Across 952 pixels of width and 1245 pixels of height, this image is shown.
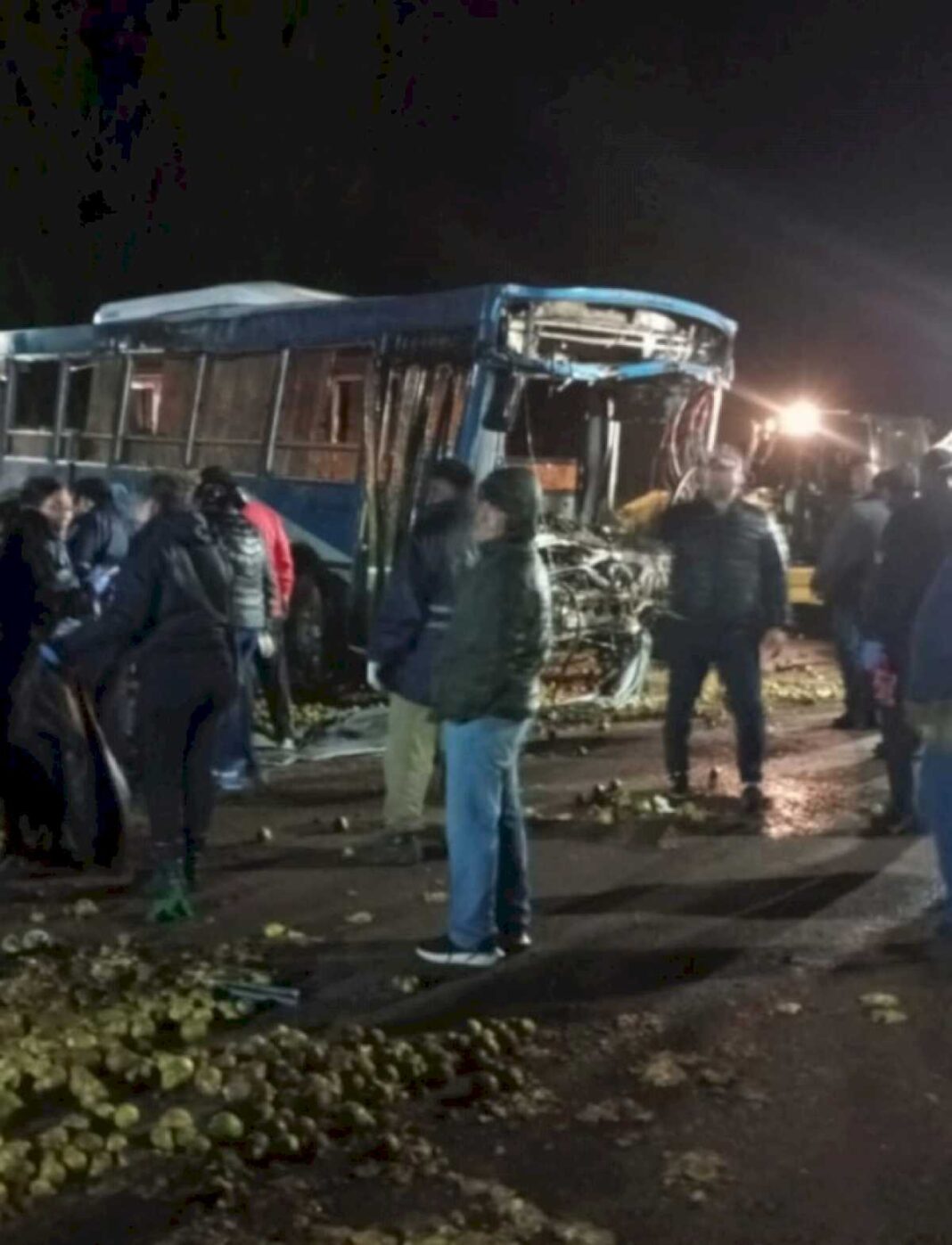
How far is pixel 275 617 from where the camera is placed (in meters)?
9.83

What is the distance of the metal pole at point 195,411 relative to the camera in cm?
1477

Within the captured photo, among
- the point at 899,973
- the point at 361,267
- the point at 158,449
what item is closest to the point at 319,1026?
the point at 899,973

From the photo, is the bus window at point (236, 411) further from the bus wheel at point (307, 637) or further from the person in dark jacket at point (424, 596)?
the person in dark jacket at point (424, 596)

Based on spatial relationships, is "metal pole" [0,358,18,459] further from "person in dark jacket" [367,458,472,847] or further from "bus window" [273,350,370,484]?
"person in dark jacket" [367,458,472,847]

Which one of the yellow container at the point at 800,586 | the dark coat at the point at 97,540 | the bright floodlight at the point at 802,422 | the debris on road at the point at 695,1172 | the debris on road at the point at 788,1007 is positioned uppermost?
the bright floodlight at the point at 802,422

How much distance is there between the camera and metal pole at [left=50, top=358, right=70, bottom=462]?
17.0 meters

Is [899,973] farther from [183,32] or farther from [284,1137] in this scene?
[183,32]

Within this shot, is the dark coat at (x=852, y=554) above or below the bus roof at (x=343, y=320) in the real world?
below

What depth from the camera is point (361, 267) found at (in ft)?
104

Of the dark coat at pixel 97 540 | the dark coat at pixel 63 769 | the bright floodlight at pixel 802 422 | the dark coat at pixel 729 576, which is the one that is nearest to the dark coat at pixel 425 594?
the dark coat at pixel 63 769

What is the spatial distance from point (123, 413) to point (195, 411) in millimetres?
1400

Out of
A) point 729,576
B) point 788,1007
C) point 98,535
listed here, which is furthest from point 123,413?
point 788,1007

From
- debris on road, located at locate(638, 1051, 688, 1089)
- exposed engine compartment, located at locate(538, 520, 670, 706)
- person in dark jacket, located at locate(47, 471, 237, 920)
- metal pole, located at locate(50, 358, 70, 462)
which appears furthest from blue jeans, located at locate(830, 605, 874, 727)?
metal pole, located at locate(50, 358, 70, 462)

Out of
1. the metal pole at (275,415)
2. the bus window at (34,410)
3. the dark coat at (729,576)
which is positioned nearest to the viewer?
the dark coat at (729,576)
